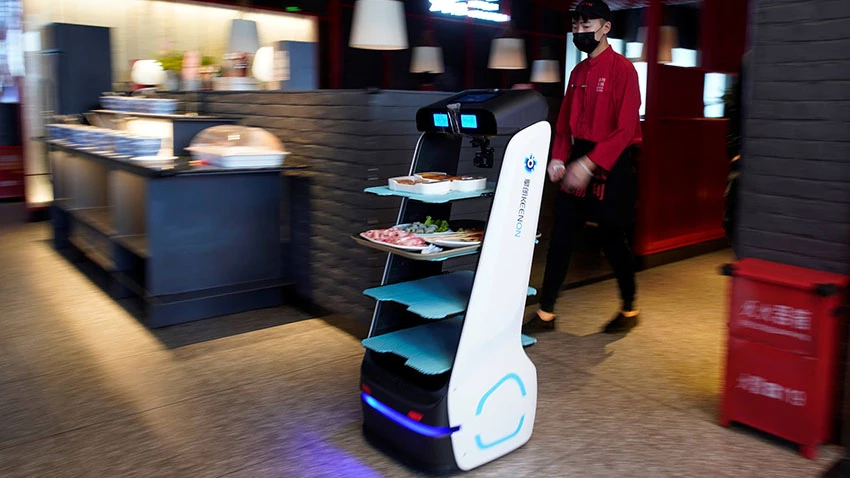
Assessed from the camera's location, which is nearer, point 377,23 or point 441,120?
point 441,120

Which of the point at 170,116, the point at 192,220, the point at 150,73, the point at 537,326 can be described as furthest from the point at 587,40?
the point at 150,73

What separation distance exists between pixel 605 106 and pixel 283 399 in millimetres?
2104

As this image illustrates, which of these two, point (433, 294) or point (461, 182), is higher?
point (461, 182)

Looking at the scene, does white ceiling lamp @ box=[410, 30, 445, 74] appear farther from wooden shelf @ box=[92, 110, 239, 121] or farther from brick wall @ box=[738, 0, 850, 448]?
brick wall @ box=[738, 0, 850, 448]

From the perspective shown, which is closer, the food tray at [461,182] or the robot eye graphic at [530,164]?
the robot eye graphic at [530,164]

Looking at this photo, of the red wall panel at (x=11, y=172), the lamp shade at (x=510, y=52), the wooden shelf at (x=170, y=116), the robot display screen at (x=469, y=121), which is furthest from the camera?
the lamp shade at (x=510, y=52)

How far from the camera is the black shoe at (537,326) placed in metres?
3.97

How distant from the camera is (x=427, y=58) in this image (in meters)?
10.3

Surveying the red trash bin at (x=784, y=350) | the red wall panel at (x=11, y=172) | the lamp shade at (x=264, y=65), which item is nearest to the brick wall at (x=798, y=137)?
the red trash bin at (x=784, y=350)

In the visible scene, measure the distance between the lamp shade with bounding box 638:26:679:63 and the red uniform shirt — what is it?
6.66ft

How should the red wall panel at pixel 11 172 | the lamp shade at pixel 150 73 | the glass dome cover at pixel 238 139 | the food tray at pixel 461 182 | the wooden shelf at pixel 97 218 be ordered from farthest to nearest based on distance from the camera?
the red wall panel at pixel 11 172 < the lamp shade at pixel 150 73 < the wooden shelf at pixel 97 218 < the glass dome cover at pixel 238 139 < the food tray at pixel 461 182

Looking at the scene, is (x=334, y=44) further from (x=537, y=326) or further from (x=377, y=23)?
(x=537, y=326)

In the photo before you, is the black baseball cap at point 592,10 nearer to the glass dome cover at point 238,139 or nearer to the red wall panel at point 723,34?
the glass dome cover at point 238,139

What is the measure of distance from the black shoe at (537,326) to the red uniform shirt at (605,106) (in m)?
0.91
